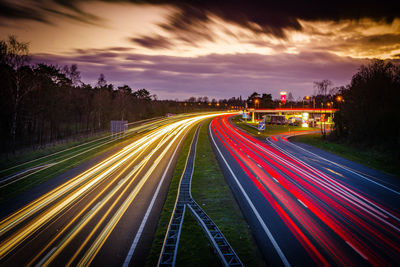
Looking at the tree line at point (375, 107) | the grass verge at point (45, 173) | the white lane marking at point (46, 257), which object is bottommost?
the white lane marking at point (46, 257)

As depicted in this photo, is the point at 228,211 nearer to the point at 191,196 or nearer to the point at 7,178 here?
the point at 191,196

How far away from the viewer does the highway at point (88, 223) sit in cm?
1067

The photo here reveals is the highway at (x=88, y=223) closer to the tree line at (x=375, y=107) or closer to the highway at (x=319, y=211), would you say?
the highway at (x=319, y=211)

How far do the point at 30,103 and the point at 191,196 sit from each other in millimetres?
46413

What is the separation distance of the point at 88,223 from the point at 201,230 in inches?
289

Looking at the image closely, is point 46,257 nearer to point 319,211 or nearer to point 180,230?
point 180,230

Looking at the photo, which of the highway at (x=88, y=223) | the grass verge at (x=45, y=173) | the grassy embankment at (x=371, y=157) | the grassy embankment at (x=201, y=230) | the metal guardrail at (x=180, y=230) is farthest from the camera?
the grassy embankment at (x=371, y=157)

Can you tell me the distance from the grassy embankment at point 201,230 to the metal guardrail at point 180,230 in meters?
0.29

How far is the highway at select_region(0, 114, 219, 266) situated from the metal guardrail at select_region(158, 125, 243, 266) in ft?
3.82

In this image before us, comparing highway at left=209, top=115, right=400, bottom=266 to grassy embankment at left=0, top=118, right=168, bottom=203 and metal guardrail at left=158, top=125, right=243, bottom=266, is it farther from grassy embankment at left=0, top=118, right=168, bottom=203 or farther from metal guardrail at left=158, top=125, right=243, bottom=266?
grassy embankment at left=0, top=118, right=168, bottom=203

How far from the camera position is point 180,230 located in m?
12.9

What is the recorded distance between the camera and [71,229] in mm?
12961

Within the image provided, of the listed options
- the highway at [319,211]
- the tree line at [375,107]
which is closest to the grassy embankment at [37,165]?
the highway at [319,211]

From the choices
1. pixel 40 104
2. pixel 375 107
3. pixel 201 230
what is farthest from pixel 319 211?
pixel 40 104
